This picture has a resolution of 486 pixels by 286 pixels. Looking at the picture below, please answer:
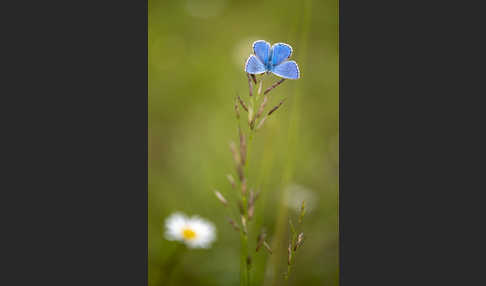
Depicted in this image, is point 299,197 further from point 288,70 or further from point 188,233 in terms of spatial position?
point 288,70

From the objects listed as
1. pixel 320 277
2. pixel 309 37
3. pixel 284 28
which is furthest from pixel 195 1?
pixel 320 277

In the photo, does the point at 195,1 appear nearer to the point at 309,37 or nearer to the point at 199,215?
the point at 309,37

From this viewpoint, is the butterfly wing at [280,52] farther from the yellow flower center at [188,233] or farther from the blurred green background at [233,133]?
the yellow flower center at [188,233]

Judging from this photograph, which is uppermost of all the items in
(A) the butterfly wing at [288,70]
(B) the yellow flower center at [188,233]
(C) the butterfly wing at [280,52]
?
(C) the butterfly wing at [280,52]

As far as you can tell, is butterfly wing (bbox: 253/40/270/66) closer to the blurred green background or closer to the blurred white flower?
the blurred green background

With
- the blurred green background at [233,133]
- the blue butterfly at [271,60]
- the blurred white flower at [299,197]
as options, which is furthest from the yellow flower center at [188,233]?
the blue butterfly at [271,60]

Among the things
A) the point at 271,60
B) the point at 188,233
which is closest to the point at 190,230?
the point at 188,233
